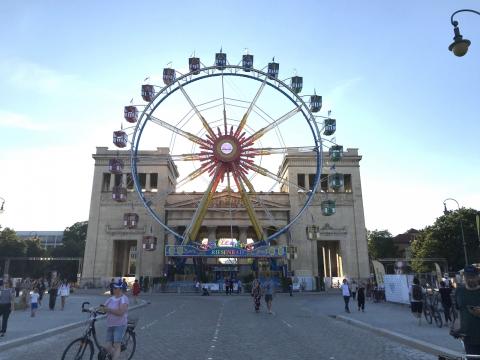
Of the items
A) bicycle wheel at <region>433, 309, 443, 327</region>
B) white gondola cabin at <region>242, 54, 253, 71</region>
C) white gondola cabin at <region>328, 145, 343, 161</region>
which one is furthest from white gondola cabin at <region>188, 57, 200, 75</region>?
bicycle wheel at <region>433, 309, 443, 327</region>

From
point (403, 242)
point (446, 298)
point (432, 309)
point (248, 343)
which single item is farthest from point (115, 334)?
point (403, 242)

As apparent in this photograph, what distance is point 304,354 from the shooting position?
34.4ft

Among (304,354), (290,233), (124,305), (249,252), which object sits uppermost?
(290,233)

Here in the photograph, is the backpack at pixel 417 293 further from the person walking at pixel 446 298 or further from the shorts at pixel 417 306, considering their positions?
A: the person walking at pixel 446 298

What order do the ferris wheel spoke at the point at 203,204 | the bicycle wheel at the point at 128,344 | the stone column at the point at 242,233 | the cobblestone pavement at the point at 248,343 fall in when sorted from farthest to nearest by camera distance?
the stone column at the point at 242,233
the ferris wheel spoke at the point at 203,204
the cobblestone pavement at the point at 248,343
the bicycle wheel at the point at 128,344

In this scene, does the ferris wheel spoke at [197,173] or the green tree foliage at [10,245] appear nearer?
the ferris wheel spoke at [197,173]

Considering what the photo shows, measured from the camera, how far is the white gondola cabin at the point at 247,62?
4512cm

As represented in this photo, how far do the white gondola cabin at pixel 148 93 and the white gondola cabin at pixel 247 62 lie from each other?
10.3 meters

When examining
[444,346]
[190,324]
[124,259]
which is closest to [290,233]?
[124,259]

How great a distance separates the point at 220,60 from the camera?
147 feet

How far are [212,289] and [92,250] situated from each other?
27598mm

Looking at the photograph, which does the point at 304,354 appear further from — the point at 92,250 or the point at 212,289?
the point at 92,250

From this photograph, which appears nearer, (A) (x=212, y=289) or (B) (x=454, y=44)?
(B) (x=454, y=44)

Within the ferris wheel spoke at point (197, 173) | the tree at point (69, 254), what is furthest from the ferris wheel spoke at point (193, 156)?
the tree at point (69, 254)
